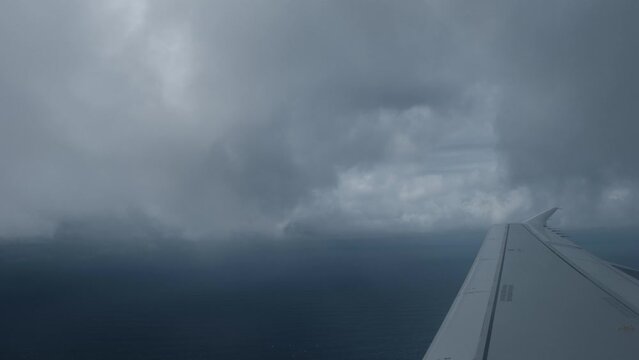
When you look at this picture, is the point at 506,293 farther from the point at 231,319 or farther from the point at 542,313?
the point at 231,319

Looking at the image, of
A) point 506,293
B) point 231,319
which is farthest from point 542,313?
point 231,319

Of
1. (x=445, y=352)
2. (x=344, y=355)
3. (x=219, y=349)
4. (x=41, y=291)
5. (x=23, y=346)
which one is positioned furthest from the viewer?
(x=41, y=291)

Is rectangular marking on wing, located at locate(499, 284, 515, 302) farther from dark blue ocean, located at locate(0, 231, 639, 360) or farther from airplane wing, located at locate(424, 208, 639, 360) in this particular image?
dark blue ocean, located at locate(0, 231, 639, 360)

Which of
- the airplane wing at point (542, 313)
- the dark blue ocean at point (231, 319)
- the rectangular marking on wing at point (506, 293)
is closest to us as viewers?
the airplane wing at point (542, 313)

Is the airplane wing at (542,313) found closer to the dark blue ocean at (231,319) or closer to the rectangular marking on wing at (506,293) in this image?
the rectangular marking on wing at (506,293)

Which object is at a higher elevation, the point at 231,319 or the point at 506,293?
the point at 506,293

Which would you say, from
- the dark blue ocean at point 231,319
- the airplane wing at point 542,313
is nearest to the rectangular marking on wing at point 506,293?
the airplane wing at point 542,313

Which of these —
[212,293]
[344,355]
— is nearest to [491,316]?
[344,355]

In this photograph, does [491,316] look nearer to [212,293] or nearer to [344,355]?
[344,355]
